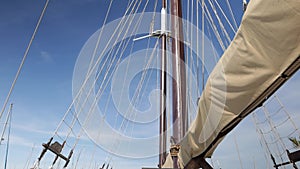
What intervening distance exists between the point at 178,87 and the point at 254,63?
2.54m

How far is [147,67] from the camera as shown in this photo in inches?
491

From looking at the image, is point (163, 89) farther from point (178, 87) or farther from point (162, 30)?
point (178, 87)

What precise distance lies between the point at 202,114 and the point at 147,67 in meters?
10.5

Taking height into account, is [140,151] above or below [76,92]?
below

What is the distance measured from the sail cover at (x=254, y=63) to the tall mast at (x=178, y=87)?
1.51 meters

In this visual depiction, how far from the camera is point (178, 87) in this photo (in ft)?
12.4

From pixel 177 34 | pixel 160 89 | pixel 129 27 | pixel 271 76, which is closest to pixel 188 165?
pixel 271 76

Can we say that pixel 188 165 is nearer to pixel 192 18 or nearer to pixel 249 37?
pixel 249 37

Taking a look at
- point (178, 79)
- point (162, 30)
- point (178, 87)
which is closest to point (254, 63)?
point (178, 87)

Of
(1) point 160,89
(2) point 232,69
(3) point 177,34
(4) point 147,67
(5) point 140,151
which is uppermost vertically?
(4) point 147,67

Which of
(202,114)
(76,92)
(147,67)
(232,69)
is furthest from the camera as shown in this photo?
(147,67)

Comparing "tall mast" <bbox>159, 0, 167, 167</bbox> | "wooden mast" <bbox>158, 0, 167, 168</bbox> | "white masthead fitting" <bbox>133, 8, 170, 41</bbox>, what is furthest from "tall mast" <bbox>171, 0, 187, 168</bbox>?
"white masthead fitting" <bbox>133, 8, 170, 41</bbox>

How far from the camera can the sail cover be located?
1.04 metres

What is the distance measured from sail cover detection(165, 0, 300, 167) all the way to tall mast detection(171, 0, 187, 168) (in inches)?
59.6
